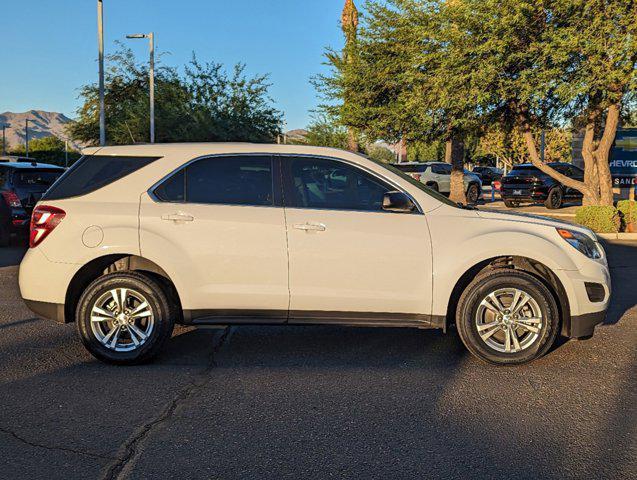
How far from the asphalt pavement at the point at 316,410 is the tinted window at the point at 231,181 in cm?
138

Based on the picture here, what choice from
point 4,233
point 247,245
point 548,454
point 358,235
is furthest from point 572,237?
point 4,233

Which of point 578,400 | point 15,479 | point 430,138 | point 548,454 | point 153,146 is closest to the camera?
point 15,479

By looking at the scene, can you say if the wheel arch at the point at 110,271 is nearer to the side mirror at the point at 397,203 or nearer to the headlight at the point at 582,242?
the side mirror at the point at 397,203

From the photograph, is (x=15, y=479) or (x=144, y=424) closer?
(x=15, y=479)

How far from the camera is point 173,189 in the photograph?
5.31 meters

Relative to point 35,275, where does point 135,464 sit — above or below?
below

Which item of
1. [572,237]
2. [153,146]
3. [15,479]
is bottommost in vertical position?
[15,479]

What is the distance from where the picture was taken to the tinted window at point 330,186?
17.3ft

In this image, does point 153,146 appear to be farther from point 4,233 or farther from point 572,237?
point 4,233

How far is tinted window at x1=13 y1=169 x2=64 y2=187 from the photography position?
12.5m

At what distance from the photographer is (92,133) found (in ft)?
143

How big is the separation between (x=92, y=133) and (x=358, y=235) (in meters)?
42.1

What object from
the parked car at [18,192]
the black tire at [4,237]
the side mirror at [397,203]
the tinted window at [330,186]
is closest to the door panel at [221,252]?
the tinted window at [330,186]

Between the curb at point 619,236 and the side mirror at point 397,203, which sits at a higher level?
the side mirror at point 397,203
